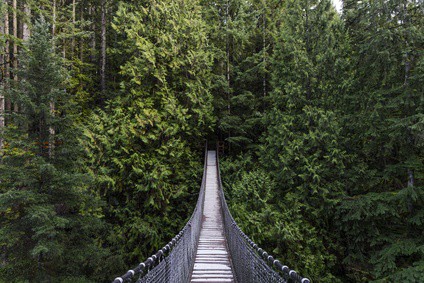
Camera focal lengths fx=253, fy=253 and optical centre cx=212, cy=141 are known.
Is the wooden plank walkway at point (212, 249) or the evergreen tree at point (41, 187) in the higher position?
the evergreen tree at point (41, 187)

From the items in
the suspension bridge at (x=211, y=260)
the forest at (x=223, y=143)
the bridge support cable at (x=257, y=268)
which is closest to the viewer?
the bridge support cable at (x=257, y=268)

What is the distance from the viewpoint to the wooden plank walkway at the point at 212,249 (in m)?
3.93

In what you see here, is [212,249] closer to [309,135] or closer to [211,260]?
[211,260]

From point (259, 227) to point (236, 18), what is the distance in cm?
1002

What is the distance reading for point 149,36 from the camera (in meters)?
9.58

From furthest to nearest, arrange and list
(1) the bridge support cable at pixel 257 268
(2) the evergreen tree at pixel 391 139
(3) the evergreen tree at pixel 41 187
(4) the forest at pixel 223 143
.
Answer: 1. (2) the evergreen tree at pixel 391 139
2. (4) the forest at pixel 223 143
3. (3) the evergreen tree at pixel 41 187
4. (1) the bridge support cable at pixel 257 268

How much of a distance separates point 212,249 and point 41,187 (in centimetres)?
373

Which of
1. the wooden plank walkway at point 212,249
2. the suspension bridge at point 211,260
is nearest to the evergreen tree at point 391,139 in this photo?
the suspension bridge at point 211,260

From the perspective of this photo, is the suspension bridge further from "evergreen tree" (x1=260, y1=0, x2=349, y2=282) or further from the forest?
"evergreen tree" (x1=260, y1=0, x2=349, y2=282)

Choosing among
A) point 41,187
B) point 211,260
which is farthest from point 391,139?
point 41,187

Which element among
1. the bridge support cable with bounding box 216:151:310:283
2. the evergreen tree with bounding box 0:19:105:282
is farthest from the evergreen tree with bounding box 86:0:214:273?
the bridge support cable with bounding box 216:151:310:283

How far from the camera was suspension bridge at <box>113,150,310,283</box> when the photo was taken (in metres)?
2.18

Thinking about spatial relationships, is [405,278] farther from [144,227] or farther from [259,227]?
[144,227]

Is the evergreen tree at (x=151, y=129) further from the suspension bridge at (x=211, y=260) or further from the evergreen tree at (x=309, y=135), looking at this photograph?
the evergreen tree at (x=309, y=135)
